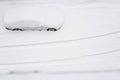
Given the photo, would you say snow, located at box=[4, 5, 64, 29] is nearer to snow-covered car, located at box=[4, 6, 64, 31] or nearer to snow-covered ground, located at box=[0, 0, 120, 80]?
snow-covered car, located at box=[4, 6, 64, 31]

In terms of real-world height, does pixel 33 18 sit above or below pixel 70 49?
above

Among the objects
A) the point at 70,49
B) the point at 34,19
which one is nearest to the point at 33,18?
the point at 34,19

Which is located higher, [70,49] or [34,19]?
[34,19]

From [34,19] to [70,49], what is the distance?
762 mm

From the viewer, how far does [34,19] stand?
3.12 metres

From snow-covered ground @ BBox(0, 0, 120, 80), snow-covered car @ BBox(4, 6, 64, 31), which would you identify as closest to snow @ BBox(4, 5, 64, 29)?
snow-covered car @ BBox(4, 6, 64, 31)

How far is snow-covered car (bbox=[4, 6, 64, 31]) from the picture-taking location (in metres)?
3.13

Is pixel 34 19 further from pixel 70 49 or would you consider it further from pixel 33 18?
pixel 70 49

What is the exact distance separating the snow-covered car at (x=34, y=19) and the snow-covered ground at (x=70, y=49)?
14cm

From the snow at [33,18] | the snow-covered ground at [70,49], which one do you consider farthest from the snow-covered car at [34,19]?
the snow-covered ground at [70,49]

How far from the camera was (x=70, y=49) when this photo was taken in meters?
3.18

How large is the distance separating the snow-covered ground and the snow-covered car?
136 mm

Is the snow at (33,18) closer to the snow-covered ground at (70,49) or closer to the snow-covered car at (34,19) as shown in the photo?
the snow-covered car at (34,19)

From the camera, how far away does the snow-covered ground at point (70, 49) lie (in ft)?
10.0
